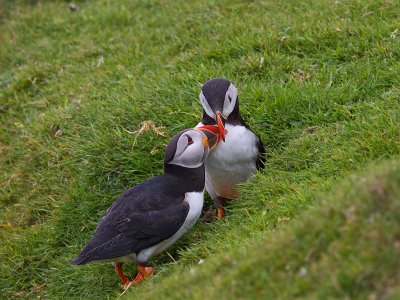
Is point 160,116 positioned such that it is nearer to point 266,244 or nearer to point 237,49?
point 237,49

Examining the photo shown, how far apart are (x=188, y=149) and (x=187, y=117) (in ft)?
3.43

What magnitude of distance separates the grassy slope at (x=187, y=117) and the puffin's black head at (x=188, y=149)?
17.0 inches

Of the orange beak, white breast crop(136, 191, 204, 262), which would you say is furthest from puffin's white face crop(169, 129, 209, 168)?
white breast crop(136, 191, 204, 262)

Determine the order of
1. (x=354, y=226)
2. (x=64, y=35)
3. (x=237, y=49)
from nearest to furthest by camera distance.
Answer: (x=354, y=226)
(x=237, y=49)
(x=64, y=35)

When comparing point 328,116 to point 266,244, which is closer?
point 266,244

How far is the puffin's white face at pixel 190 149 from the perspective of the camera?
5.48m

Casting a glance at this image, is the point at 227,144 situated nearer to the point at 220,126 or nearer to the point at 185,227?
the point at 220,126

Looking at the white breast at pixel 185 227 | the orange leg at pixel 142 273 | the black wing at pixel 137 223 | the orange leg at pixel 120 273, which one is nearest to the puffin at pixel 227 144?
the white breast at pixel 185 227

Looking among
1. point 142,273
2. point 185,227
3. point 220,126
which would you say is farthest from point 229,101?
point 142,273

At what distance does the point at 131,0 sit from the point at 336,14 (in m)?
3.26

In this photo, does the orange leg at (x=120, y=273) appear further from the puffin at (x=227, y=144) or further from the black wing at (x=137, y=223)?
the puffin at (x=227, y=144)

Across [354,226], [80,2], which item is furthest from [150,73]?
[354,226]

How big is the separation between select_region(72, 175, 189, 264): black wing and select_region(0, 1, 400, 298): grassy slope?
0.23 meters

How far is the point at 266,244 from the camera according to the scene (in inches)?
155
